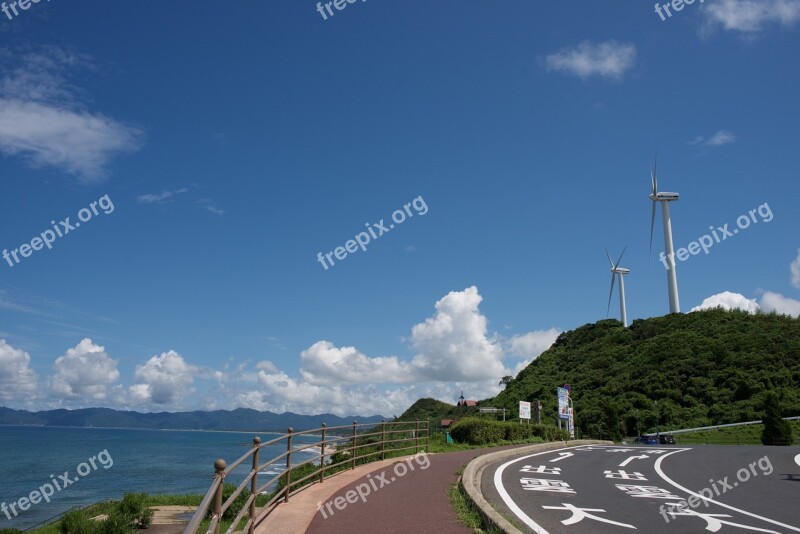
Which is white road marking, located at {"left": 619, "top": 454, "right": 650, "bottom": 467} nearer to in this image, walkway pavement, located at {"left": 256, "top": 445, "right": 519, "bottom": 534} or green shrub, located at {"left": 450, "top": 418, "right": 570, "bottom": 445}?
walkway pavement, located at {"left": 256, "top": 445, "right": 519, "bottom": 534}

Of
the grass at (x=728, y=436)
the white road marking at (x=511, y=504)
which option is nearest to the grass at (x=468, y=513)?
the white road marking at (x=511, y=504)

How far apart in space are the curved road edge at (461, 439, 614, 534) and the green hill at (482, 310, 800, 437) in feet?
98.4

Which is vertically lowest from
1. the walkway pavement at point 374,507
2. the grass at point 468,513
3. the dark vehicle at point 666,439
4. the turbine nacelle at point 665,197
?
the dark vehicle at point 666,439

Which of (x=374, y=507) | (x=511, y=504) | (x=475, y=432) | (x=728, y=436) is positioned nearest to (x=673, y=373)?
(x=728, y=436)

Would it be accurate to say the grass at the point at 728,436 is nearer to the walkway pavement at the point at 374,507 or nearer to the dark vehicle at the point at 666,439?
the dark vehicle at the point at 666,439

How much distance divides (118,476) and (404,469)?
2192 inches

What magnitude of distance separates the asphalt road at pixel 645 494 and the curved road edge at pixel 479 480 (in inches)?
9.2

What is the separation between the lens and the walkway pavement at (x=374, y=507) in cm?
739

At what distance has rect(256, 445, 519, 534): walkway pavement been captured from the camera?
24.2 ft

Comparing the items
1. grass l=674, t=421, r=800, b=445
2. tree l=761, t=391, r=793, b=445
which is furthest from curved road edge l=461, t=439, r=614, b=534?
grass l=674, t=421, r=800, b=445

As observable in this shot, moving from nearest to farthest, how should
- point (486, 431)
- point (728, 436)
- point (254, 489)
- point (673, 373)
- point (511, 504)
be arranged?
point (254, 489)
point (511, 504)
point (486, 431)
point (728, 436)
point (673, 373)

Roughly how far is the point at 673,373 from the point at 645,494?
184 feet

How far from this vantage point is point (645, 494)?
10773 millimetres

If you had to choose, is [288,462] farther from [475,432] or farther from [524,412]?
[524,412]
